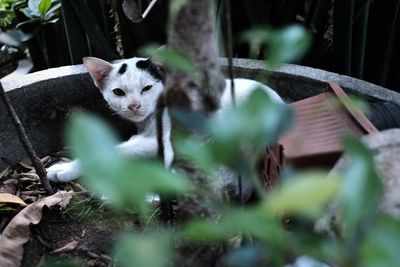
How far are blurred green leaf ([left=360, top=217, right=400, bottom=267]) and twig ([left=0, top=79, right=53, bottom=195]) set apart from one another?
832 mm

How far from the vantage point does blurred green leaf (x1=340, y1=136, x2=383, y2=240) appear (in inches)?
13.5

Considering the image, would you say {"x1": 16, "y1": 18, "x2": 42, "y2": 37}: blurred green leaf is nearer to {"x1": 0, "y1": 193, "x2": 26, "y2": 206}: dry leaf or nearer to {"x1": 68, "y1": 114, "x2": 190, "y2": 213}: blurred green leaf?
{"x1": 0, "y1": 193, "x2": 26, "y2": 206}: dry leaf

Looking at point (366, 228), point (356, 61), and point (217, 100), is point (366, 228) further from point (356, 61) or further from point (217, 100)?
point (356, 61)

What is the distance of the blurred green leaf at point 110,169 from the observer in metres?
0.32

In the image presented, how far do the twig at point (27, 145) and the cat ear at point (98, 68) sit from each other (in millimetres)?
274

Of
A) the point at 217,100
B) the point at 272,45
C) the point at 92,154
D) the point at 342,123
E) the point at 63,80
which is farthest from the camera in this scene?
the point at 63,80

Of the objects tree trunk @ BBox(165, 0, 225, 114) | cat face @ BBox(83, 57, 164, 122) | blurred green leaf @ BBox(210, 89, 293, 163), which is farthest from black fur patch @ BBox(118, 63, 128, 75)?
blurred green leaf @ BBox(210, 89, 293, 163)

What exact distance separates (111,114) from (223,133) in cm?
112

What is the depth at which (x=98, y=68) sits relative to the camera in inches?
52.5

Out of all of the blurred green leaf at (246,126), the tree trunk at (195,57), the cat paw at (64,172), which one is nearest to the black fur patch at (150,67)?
the cat paw at (64,172)

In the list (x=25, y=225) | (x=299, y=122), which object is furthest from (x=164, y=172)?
(x=25, y=225)

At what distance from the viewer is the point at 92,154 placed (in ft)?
1.07

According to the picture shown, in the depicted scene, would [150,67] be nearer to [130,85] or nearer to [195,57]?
[130,85]

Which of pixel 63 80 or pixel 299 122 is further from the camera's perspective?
pixel 63 80
